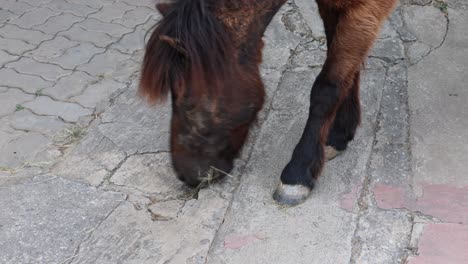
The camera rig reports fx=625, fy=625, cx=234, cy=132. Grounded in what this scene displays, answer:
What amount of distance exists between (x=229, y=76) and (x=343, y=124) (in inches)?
42.5

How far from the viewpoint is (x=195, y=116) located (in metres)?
2.76

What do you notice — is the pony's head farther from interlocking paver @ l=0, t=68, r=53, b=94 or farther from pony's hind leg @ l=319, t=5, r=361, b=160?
interlocking paver @ l=0, t=68, r=53, b=94

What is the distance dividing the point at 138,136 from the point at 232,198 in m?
0.84

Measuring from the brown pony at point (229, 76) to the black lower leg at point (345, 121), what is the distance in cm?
13

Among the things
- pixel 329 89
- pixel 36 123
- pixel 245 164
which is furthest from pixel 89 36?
pixel 329 89

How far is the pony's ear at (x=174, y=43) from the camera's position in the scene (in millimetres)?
2518

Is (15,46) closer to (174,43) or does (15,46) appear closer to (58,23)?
(58,23)

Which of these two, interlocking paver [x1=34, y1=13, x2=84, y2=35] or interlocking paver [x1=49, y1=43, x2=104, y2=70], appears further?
interlocking paver [x1=34, y1=13, x2=84, y2=35]

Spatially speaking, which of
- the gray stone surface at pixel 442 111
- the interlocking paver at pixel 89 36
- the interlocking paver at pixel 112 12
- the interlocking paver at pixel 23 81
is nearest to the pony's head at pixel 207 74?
the gray stone surface at pixel 442 111

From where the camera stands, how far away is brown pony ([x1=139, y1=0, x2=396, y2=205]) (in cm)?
258

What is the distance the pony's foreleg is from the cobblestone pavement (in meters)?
0.12

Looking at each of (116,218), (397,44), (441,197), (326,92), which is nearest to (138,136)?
(116,218)

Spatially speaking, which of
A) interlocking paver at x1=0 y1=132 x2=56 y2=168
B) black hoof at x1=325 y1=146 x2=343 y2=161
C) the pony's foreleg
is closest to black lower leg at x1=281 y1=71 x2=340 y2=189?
the pony's foreleg

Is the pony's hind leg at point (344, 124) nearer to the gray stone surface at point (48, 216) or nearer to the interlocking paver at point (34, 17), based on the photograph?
the gray stone surface at point (48, 216)
